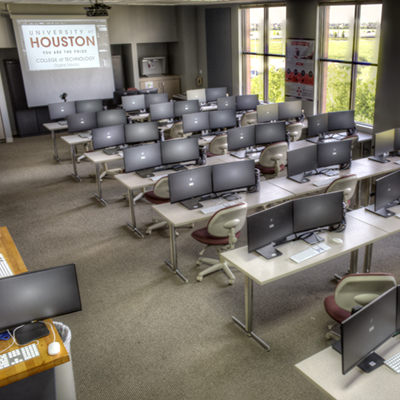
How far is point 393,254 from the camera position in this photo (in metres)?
5.67

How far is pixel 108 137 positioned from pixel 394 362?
5.84 metres

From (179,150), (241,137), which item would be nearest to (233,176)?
(179,150)

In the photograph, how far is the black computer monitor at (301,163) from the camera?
6047mm

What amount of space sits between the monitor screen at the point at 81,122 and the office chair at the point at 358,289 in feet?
21.4

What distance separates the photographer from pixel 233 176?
5.61 m

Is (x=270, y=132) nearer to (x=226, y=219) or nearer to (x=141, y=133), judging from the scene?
(x=141, y=133)

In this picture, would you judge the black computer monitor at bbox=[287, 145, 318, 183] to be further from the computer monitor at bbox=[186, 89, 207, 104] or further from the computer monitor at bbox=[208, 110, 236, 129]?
the computer monitor at bbox=[186, 89, 207, 104]

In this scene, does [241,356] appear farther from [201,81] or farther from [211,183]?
[201,81]

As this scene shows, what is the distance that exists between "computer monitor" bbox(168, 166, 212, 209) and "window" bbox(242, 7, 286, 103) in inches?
261

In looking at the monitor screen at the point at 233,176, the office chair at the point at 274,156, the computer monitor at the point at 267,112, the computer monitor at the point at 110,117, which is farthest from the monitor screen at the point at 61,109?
the monitor screen at the point at 233,176

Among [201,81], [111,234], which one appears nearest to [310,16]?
[201,81]

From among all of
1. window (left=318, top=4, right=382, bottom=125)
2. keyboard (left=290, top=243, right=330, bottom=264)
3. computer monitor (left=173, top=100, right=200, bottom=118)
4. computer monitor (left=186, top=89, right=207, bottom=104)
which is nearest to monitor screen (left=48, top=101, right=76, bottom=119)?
computer monitor (left=173, top=100, right=200, bottom=118)

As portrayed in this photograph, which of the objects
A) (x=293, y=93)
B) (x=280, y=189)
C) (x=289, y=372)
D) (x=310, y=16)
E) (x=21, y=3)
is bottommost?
(x=289, y=372)

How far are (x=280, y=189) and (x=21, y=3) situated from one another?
30.3ft
